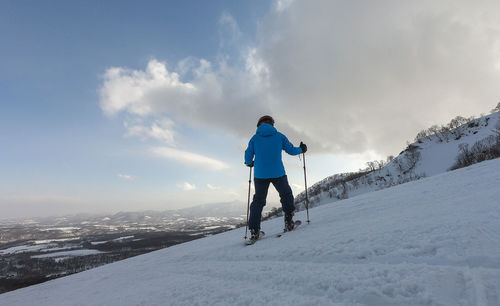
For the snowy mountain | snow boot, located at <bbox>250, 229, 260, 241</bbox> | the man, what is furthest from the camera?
the snowy mountain

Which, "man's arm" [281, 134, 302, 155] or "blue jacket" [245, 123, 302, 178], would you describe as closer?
"blue jacket" [245, 123, 302, 178]

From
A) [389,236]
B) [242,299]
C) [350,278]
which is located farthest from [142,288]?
[389,236]

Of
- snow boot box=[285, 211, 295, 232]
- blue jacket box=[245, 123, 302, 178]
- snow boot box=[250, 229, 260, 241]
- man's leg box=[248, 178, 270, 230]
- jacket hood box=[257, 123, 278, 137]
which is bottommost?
snow boot box=[250, 229, 260, 241]

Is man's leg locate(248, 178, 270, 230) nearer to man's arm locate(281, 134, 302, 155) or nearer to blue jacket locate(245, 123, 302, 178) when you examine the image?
blue jacket locate(245, 123, 302, 178)

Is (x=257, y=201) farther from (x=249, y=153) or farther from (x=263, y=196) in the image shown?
(x=249, y=153)

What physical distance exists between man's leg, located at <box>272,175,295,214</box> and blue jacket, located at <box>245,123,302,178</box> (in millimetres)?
144

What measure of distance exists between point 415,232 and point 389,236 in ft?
0.70

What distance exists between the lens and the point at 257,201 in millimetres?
4438

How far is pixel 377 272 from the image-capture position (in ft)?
4.88

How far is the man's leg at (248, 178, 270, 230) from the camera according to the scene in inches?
171

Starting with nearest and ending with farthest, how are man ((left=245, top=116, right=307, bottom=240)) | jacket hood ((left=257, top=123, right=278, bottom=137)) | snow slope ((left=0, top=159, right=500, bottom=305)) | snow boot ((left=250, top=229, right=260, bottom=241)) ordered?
snow slope ((left=0, top=159, right=500, bottom=305)) → snow boot ((left=250, top=229, right=260, bottom=241)) → man ((left=245, top=116, right=307, bottom=240)) → jacket hood ((left=257, top=123, right=278, bottom=137))

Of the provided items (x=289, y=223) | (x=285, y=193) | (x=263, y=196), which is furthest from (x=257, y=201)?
(x=289, y=223)

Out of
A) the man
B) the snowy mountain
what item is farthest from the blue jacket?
the snowy mountain

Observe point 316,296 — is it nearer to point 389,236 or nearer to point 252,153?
point 389,236
